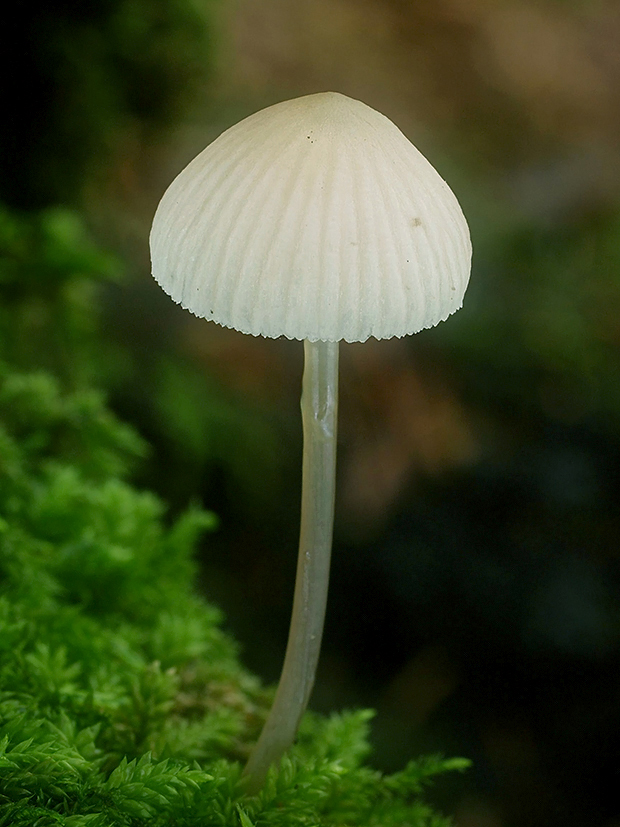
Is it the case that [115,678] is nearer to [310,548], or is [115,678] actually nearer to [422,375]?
[310,548]

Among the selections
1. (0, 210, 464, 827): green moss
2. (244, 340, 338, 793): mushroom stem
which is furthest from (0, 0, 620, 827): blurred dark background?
(244, 340, 338, 793): mushroom stem

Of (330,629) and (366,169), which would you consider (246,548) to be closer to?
(330,629)

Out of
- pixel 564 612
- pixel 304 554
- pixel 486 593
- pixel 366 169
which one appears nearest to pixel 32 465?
pixel 304 554

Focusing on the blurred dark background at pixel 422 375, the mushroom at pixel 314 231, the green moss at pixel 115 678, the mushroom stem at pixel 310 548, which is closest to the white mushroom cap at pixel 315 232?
the mushroom at pixel 314 231

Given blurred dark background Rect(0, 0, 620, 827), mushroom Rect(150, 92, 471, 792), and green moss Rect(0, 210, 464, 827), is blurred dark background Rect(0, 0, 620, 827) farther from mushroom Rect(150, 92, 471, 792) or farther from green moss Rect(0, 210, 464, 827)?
mushroom Rect(150, 92, 471, 792)

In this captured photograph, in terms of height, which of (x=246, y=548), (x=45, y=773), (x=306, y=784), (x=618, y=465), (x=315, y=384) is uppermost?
(x=618, y=465)

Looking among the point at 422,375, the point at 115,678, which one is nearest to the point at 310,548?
the point at 115,678

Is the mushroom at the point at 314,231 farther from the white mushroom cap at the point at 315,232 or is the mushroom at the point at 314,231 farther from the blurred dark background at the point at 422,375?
the blurred dark background at the point at 422,375
